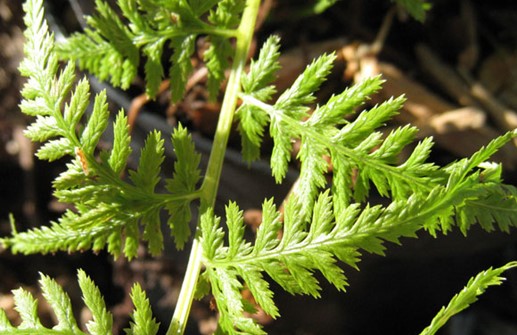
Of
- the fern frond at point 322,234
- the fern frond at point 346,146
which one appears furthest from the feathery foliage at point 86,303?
the fern frond at point 346,146

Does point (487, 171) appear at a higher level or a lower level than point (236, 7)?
lower

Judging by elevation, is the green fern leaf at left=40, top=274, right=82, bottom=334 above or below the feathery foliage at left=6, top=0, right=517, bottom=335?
below

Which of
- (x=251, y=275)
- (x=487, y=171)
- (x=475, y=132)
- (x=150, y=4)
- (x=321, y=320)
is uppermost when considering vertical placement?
(x=150, y=4)

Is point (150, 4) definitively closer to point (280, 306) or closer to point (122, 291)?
point (280, 306)

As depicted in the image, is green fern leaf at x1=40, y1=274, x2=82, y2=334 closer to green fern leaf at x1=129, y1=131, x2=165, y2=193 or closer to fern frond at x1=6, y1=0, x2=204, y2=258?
fern frond at x1=6, y1=0, x2=204, y2=258

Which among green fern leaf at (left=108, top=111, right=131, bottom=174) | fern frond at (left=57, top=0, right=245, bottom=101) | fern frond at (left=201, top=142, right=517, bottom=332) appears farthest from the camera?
fern frond at (left=57, top=0, right=245, bottom=101)

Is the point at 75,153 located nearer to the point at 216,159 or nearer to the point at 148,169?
the point at 148,169

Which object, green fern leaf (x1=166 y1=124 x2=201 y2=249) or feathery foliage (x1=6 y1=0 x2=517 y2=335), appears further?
green fern leaf (x1=166 y1=124 x2=201 y2=249)

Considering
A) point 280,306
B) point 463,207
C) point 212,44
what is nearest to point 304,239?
point 463,207

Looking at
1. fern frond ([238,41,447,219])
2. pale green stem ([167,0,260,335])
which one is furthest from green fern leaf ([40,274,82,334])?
fern frond ([238,41,447,219])
